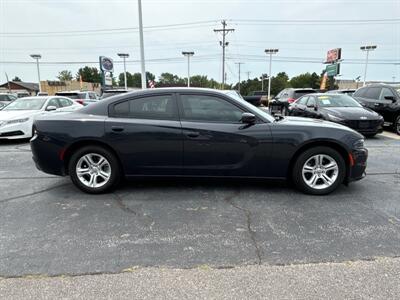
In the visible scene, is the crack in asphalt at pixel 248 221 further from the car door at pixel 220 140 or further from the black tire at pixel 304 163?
the black tire at pixel 304 163

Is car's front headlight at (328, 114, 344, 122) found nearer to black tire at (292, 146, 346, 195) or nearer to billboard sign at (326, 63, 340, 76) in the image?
black tire at (292, 146, 346, 195)

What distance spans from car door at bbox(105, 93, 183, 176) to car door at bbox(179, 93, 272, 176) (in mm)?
147

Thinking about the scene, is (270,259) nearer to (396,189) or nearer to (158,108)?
(158,108)

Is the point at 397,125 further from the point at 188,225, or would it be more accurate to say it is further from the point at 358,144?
the point at 188,225

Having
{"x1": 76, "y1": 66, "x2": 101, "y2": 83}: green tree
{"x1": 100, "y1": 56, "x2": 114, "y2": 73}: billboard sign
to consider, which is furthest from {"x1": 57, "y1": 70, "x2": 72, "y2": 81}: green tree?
{"x1": 100, "y1": 56, "x2": 114, "y2": 73}: billboard sign

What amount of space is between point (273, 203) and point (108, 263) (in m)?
2.26

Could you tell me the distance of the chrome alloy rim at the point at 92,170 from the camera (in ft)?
15.3

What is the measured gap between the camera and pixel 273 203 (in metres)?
4.27

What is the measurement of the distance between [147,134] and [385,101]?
9.91 meters

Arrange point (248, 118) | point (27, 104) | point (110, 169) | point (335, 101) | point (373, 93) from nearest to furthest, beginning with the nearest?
point (248, 118) → point (110, 169) → point (27, 104) → point (335, 101) → point (373, 93)

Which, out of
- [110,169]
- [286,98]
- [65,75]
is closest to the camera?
[110,169]

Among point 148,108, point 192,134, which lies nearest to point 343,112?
point 192,134

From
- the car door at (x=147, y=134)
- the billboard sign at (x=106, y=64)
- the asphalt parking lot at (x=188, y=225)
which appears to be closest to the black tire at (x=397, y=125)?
the asphalt parking lot at (x=188, y=225)

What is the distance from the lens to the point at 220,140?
4461 mm
